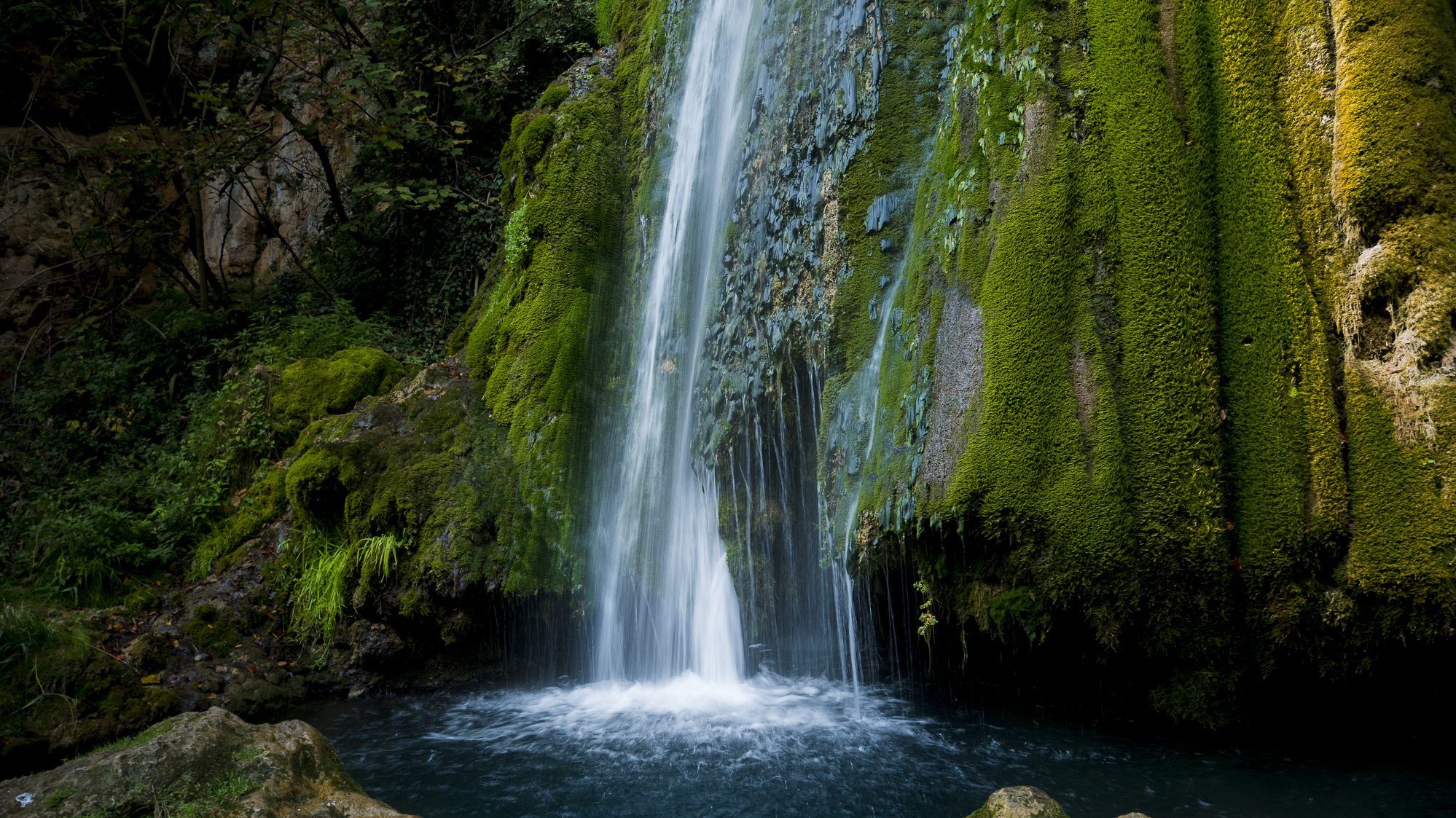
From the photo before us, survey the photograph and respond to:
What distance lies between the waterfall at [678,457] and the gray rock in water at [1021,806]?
12.3 ft

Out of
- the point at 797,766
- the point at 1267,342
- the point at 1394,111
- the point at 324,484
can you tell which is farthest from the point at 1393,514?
the point at 324,484

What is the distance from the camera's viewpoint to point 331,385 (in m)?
10.6

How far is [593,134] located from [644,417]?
12.7 ft

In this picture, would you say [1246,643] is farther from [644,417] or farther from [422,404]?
[422,404]

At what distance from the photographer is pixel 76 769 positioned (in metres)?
3.78

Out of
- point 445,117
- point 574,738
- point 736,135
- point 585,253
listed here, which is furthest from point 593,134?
point 574,738

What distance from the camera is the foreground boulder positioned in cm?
363

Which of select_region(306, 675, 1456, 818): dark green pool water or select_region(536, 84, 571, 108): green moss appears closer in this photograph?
select_region(306, 675, 1456, 818): dark green pool water

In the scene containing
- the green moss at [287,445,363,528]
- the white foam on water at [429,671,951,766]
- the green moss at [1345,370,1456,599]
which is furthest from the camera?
the green moss at [287,445,363,528]

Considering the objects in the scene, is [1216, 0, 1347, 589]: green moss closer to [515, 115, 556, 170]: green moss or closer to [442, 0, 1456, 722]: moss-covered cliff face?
[442, 0, 1456, 722]: moss-covered cliff face

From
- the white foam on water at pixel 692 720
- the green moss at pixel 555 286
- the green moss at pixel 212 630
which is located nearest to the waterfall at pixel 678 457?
the white foam on water at pixel 692 720

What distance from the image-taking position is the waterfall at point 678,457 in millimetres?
7562

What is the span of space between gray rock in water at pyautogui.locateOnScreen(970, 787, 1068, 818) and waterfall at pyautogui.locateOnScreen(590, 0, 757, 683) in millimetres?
3746

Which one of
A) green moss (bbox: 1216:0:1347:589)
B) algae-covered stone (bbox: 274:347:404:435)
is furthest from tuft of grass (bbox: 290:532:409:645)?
green moss (bbox: 1216:0:1347:589)
